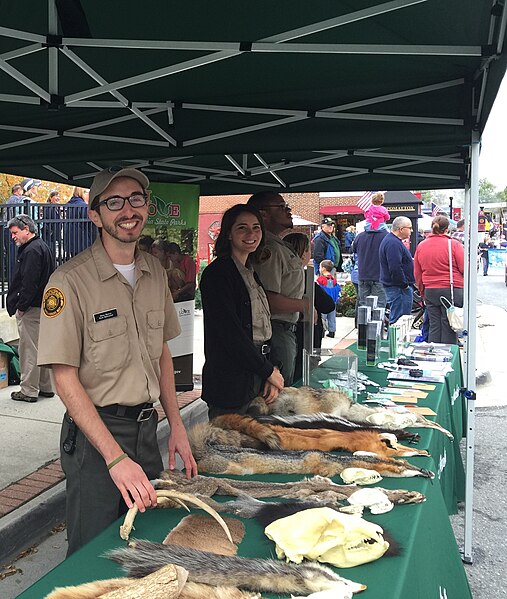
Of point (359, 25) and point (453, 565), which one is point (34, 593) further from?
point (359, 25)

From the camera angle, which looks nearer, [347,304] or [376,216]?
[376,216]

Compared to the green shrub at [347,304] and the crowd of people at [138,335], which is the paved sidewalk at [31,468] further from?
the green shrub at [347,304]

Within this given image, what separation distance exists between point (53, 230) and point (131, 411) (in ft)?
26.1

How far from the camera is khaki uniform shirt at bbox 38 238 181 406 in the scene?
2.23 meters

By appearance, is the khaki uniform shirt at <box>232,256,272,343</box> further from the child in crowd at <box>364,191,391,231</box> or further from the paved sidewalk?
the child in crowd at <box>364,191,391,231</box>

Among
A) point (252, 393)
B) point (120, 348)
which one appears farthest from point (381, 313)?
point (120, 348)

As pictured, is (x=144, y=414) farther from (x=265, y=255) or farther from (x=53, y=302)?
(x=265, y=255)

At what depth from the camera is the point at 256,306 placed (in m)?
3.57

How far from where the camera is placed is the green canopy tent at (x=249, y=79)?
2441 mm

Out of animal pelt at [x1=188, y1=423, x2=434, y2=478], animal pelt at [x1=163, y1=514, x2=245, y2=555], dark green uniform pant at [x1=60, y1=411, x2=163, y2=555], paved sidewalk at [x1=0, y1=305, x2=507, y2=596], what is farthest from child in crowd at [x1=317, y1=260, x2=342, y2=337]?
animal pelt at [x1=163, y1=514, x2=245, y2=555]

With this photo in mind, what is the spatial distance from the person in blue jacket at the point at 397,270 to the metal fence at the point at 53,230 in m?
4.52

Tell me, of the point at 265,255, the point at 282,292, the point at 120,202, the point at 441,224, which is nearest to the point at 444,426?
the point at 282,292

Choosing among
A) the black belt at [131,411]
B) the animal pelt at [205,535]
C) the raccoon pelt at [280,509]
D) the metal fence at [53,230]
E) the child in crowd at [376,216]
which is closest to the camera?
the animal pelt at [205,535]

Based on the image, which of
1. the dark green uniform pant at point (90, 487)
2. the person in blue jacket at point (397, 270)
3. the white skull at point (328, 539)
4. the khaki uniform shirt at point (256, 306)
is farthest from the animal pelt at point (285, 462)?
the person in blue jacket at point (397, 270)
